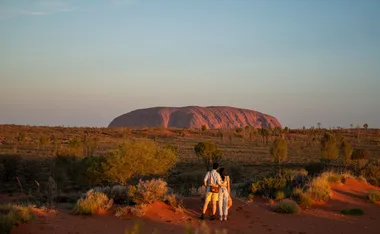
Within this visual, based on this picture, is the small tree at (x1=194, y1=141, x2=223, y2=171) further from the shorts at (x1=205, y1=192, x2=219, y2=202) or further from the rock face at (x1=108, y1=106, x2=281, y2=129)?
the rock face at (x1=108, y1=106, x2=281, y2=129)

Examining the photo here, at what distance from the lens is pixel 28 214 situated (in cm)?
1069

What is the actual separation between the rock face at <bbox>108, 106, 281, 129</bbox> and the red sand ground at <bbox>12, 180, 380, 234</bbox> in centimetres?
14464

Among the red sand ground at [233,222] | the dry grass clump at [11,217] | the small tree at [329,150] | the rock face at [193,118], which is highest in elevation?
the rock face at [193,118]

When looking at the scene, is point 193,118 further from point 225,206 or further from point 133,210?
point 225,206

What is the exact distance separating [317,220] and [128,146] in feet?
37.2

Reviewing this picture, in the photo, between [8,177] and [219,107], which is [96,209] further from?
[219,107]

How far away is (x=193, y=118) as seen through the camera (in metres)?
166

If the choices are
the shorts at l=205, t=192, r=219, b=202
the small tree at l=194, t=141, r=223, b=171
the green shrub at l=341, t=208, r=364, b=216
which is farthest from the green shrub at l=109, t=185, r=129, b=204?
the small tree at l=194, t=141, r=223, b=171

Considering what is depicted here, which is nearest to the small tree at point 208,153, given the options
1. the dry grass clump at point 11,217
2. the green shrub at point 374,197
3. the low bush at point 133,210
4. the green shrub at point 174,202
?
the green shrub at point 374,197

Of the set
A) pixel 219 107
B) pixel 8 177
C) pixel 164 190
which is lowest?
pixel 8 177

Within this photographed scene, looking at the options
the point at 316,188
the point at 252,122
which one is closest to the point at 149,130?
the point at 316,188

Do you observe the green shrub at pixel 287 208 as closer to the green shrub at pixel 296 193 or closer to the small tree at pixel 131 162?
the green shrub at pixel 296 193

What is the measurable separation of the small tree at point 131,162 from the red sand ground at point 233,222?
310 inches

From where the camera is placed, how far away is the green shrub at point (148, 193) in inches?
496
